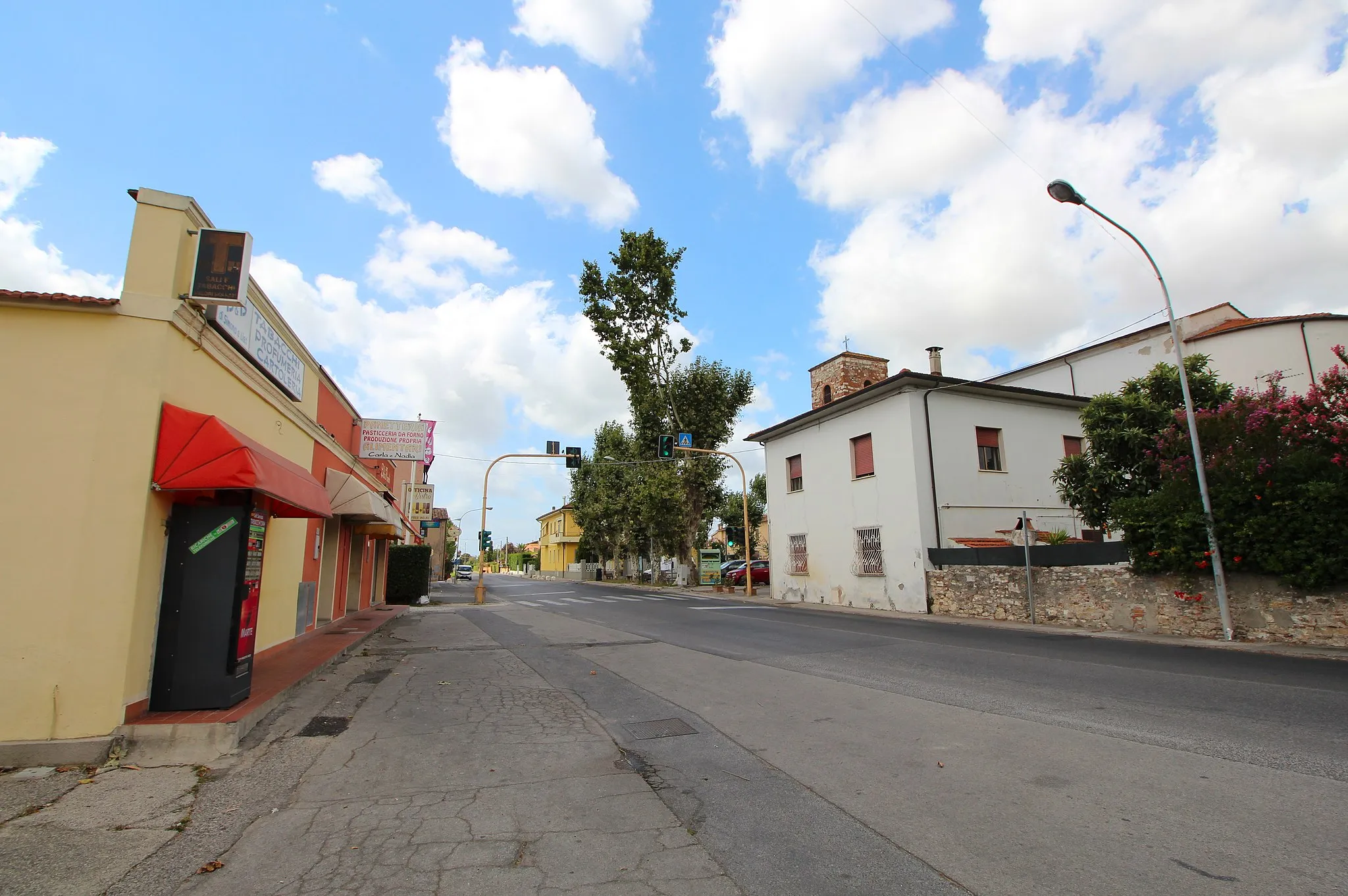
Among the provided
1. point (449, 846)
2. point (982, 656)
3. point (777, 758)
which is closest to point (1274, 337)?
point (982, 656)

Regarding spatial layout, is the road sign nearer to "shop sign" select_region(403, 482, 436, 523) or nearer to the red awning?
"shop sign" select_region(403, 482, 436, 523)

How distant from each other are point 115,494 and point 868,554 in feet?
65.9

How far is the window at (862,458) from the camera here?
22.3 meters

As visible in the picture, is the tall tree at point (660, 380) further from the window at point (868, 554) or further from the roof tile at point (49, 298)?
the roof tile at point (49, 298)

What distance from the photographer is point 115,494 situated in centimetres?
549

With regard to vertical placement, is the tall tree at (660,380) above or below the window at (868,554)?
above

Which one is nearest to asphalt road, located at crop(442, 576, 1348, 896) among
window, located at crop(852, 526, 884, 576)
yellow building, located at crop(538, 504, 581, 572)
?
window, located at crop(852, 526, 884, 576)

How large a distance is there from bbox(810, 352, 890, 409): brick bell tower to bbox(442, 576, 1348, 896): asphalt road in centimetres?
2163

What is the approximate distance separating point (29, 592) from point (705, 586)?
35.1 meters

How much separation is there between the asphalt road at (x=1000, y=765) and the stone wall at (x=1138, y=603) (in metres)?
1.94

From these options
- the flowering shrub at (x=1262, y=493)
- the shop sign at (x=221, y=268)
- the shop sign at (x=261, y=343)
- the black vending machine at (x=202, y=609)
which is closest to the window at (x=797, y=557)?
the flowering shrub at (x=1262, y=493)

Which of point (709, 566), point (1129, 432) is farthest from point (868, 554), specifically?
point (709, 566)

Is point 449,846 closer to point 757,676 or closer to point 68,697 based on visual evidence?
point 68,697

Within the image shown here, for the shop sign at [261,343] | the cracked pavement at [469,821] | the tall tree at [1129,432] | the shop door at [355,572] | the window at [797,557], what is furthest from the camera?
the window at [797,557]
